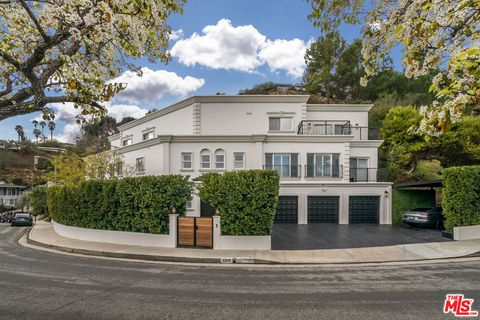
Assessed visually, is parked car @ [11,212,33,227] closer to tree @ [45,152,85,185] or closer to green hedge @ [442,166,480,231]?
tree @ [45,152,85,185]

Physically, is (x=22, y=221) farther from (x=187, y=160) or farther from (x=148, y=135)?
(x=187, y=160)

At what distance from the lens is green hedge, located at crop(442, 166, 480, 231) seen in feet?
46.9

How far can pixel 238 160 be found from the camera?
2356 cm

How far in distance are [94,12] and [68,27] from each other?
48cm

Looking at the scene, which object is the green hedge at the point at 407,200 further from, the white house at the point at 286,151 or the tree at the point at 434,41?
the tree at the point at 434,41

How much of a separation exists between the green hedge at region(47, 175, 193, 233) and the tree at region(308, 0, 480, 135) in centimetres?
1061

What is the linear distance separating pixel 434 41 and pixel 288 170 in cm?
1951

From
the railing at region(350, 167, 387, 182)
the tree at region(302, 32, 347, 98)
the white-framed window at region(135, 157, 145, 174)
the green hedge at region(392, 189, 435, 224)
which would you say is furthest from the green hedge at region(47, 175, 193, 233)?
the tree at region(302, 32, 347, 98)

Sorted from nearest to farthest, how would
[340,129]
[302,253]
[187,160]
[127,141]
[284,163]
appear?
[302,253] < [284,163] < [187,160] < [340,129] < [127,141]

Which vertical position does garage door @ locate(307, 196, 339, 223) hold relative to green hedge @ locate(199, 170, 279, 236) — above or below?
below

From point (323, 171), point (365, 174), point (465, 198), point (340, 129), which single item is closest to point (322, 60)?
point (340, 129)

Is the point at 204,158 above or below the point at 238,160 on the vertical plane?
above

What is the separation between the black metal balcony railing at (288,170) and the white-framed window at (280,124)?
13.9 ft

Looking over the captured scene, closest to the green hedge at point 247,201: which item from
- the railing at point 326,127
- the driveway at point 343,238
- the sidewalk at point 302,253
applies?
the sidewalk at point 302,253
